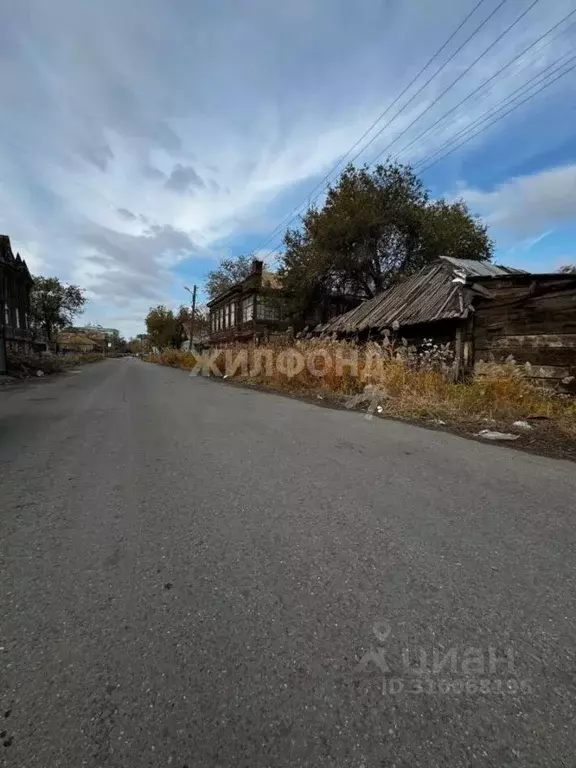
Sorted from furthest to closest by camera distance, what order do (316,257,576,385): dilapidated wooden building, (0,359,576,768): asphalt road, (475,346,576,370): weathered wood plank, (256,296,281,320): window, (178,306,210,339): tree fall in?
(178,306,210,339): tree, (256,296,281,320): window, (316,257,576,385): dilapidated wooden building, (475,346,576,370): weathered wood plank, (0,359,576,768): asphalt road

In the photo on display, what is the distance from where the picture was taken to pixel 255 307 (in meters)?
30.2

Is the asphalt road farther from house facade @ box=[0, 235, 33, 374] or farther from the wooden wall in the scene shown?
house facade @ box=[0, 235, 33, 374]

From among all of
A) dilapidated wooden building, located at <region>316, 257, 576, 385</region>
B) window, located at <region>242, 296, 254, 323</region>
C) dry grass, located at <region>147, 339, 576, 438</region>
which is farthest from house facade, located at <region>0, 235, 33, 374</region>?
dilapidated wooden building, located at <region>316, 257, 576, 385</region>

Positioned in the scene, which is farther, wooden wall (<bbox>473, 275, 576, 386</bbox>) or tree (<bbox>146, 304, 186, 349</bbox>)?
tree (<bbox>146, 304, 186, 349</bbox>)

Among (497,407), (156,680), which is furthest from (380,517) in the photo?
(497,407)

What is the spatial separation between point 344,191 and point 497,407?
1841 centimetres

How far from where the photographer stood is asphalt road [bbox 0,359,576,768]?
1.35m

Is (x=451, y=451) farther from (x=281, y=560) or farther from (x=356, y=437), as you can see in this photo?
(x=281, y=560)

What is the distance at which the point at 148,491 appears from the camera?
12.0ft

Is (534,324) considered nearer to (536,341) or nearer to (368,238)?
(536,341)

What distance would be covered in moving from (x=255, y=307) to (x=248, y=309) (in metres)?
1.75

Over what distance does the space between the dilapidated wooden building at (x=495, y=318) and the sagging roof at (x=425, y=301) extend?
0.03m

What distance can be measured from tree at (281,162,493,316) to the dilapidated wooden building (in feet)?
22.2

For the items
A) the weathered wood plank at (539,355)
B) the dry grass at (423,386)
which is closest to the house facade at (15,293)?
the dry grass at (423,386)
